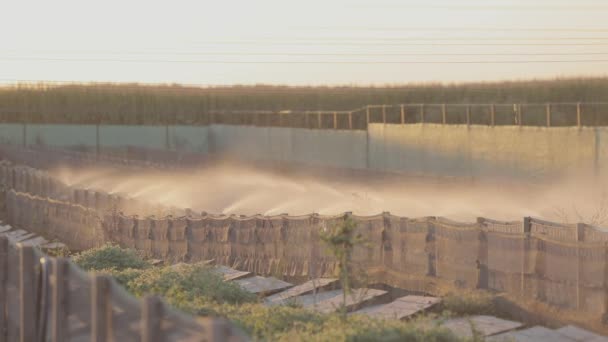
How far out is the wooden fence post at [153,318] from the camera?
7.52m

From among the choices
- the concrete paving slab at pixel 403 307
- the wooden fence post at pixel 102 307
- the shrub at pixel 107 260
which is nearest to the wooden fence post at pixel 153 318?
the wooden fence post at pixel 102 307

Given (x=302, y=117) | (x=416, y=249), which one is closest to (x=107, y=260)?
(x=416, y=249)

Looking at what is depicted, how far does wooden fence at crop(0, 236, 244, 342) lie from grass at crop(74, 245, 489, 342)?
1.30m

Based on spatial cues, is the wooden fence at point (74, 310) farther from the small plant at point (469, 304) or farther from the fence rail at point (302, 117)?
the fence rail at point (302, 117)

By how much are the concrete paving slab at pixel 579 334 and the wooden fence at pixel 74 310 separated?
587 centimetres

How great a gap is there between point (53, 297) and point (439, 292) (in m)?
8.44

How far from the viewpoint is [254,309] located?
38.3 feet

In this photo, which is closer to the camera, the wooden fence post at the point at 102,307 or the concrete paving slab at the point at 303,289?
the wooden fence post at the point at 102,307

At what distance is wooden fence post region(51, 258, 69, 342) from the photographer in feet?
31.8

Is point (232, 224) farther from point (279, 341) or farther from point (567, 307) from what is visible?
point (279, 341)

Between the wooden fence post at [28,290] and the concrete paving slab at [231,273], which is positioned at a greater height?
the wooden fence post at [28,290]

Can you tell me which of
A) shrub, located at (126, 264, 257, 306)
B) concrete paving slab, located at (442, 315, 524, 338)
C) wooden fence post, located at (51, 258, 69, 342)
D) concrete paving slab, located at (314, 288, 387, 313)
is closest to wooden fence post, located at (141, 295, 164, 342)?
wooden fence post, located at (51, 258, 69, 342)

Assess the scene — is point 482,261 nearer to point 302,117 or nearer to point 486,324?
point 486,324

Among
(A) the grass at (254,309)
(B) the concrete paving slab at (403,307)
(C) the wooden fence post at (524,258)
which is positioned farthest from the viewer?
(C) the wooden fence post at (524,258)
